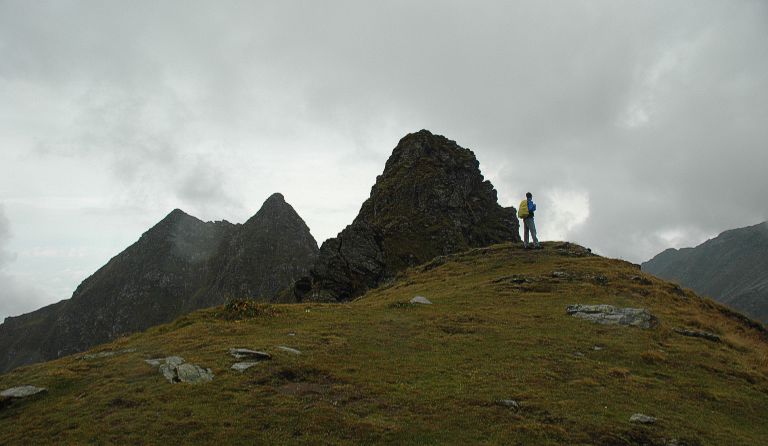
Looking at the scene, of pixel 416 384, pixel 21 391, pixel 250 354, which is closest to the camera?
pixel 21 391

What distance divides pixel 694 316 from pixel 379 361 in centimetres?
2510

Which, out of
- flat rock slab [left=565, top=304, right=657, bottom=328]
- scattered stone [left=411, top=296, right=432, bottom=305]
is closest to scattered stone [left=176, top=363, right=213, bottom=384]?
scattered stone [left=411, top=296, right=432, bottom=305]

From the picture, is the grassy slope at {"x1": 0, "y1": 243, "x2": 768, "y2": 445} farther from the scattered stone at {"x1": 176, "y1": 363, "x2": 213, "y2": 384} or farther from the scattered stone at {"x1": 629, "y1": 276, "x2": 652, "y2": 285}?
the scattered stone at {"x1": 629, "y1": 276, "x2": 652, "y2": 285}

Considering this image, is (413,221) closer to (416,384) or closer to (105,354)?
(105,354)

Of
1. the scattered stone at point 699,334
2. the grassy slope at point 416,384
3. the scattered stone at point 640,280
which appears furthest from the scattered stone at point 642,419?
the scattered stone at point 640,280

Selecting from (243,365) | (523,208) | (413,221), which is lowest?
(243,365)

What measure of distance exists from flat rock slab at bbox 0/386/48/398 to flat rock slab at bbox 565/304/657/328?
30.2 m

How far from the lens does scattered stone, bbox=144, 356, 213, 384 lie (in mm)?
20312

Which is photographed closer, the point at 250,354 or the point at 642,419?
the point at 642,419

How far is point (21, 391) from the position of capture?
20.0 meters

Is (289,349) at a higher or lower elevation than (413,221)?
lower

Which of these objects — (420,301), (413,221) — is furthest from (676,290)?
(413,221)

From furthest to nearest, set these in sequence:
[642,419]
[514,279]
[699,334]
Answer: [514,279] → [699,334] → [642,419]

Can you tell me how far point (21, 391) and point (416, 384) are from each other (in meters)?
→ 16.5
